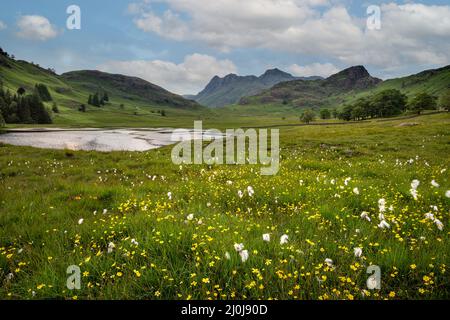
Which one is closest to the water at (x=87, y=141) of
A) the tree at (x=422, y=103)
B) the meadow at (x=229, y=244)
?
the meadow at (x=229, y=244)

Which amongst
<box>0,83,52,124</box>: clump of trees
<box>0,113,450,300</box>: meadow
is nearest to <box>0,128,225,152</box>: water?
<box>0,113,450,300</box>: meadow

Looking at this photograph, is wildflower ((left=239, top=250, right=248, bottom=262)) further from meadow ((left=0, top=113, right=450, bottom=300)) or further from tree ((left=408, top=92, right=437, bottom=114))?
tree ((left=408, top=92, right=437, bottom=114))

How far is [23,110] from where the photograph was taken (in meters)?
120

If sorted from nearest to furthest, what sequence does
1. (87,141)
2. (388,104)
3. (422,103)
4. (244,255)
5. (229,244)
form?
(244,255), (229,244), (87,141), (422,103), (388,104)

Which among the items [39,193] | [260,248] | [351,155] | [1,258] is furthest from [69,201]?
[351,155]

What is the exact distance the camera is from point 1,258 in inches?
190

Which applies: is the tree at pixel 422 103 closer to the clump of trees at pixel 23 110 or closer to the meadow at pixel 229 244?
the meadow at pixel 229 244

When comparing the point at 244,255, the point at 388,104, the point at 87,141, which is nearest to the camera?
the point at 244,255

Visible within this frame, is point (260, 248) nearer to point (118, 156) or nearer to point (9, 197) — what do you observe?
point (9, 197)

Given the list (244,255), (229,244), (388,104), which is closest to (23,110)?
(229,244)

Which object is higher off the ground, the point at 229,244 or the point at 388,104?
the point at 388,104

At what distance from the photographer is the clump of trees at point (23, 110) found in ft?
388

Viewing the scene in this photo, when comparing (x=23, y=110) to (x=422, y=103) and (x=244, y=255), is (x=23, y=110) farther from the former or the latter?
(x=422, y=103)
